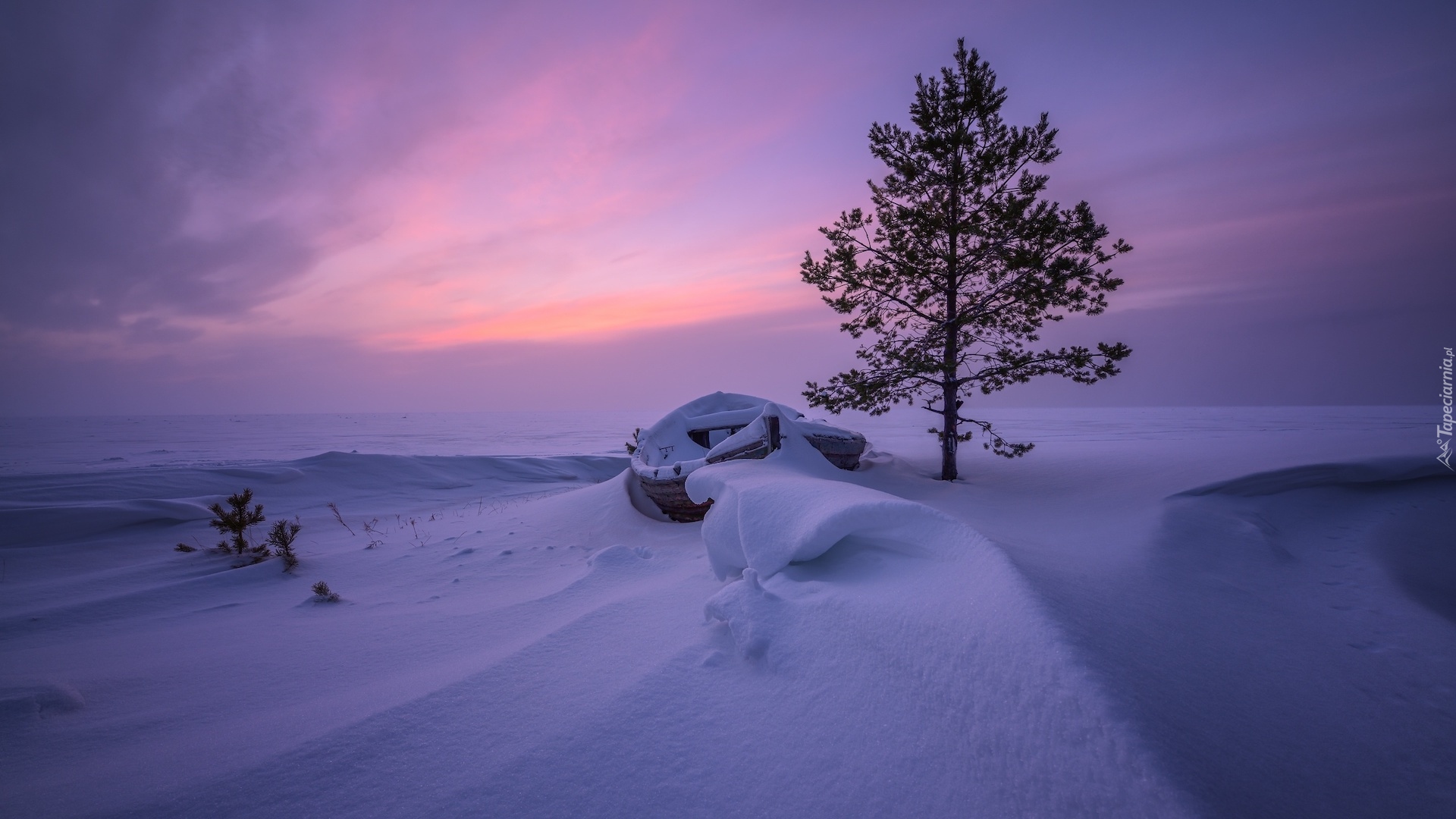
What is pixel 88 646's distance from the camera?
3279 millimetres

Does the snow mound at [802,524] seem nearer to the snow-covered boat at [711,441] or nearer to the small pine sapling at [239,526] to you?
the snow-covered boat at [711,441]

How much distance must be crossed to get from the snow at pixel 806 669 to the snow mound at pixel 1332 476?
0.02 metres

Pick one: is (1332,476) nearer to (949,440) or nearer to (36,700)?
(949,440)

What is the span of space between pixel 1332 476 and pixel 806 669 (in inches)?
247

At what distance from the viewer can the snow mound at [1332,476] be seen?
16.2 ft

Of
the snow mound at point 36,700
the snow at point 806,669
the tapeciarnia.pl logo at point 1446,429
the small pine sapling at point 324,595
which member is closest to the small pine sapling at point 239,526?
the snow at point 806,669

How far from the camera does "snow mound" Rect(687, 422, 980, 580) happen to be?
9.77ft

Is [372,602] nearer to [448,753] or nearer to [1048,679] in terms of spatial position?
[448,753]

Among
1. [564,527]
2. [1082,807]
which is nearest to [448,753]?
[1082,807]

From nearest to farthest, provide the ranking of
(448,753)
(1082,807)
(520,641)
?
(1082,807)
(448,753)
(520,641)

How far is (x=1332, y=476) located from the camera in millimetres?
4984

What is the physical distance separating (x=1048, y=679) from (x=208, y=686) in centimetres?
393

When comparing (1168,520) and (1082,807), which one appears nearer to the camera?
(1082,807)

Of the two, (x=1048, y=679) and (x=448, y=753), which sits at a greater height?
(x=1048, y=679)
